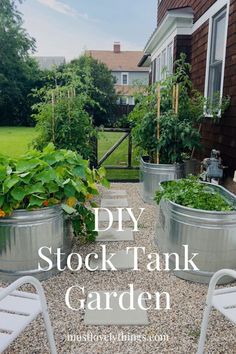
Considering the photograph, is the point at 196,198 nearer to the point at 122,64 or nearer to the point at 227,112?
the point at 227,112

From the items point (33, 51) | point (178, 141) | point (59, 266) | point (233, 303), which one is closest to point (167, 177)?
point (178, 141)

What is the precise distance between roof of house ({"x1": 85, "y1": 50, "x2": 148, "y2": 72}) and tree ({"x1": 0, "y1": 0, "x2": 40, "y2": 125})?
693cm

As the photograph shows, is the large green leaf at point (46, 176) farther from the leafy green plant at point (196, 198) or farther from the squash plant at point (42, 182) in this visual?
Answer: the leafy green plant at point (196, 198)

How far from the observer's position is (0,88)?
20.3 meters

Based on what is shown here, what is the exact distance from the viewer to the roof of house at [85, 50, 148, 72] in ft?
92.8

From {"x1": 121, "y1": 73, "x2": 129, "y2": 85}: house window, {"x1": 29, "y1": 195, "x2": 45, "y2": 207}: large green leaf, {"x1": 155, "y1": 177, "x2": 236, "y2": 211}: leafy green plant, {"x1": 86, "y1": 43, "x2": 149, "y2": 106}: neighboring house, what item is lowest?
{"x1": 155, "y1": 177, "x2": 236, "y2": 211}: leafy green plant

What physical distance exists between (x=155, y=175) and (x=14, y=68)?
1968 centimetres

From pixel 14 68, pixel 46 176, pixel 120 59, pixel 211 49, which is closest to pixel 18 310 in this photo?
pixel 46 176

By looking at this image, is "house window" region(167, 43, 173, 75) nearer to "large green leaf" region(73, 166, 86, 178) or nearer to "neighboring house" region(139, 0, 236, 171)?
"neighboring house" region(139, 0, 236, 171)

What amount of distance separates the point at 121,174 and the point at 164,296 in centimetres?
411

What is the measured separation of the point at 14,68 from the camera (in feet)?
69.7

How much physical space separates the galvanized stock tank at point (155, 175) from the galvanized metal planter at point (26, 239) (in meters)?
2.05

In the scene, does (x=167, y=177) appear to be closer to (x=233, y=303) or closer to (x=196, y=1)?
(x=233, y=303)

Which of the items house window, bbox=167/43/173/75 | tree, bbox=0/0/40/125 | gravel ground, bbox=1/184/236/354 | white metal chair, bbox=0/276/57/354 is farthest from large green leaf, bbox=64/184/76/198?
tree, bbox=0/0/40/125
